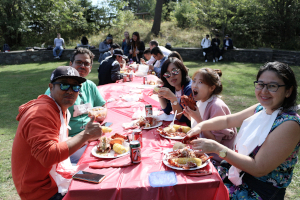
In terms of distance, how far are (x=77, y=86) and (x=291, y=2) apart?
1896cm

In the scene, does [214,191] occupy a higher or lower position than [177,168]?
lower

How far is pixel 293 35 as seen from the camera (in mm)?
16297

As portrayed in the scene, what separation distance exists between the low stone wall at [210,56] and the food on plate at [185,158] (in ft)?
45.0

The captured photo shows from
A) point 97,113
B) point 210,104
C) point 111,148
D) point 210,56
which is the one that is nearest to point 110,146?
point 111,148

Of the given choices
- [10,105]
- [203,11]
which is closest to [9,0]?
[10,105]

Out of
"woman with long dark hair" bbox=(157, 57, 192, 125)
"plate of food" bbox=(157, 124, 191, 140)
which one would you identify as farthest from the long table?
"woman with long dark hair" bbox=(157, 57, 192, 125)

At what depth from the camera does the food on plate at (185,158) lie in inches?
69.2

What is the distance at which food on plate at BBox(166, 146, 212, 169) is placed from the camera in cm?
176

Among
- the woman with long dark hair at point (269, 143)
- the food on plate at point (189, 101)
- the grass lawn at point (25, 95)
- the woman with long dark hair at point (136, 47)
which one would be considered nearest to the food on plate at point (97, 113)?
the food on plate at point (189, 101)

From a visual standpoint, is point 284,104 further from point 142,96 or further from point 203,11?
point 203,11

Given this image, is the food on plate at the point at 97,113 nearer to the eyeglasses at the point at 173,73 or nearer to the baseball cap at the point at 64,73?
the baseball cap at the point at 64,73

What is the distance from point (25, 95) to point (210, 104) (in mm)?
7392

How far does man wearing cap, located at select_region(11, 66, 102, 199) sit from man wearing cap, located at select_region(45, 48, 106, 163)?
2.42 feet

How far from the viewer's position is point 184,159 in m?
1.81
